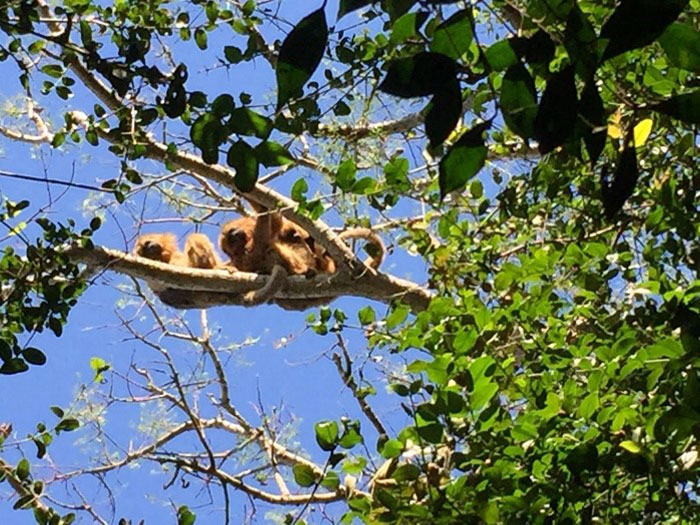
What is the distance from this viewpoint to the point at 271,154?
122 cm

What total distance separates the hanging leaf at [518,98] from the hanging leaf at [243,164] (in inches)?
15.6

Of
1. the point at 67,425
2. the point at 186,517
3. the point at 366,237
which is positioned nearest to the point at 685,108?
the point at 186,517

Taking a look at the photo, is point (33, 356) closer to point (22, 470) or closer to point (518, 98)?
point (22, 470)

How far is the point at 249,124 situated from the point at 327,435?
967mm

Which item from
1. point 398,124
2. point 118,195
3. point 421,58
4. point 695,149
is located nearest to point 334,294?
point 398,124

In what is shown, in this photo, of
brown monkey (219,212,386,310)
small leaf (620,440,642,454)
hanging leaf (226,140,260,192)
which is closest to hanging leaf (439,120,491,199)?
hanging leaf (226,140,260,192)

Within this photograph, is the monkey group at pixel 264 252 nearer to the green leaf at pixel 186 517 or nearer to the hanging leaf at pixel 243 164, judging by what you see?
the green leaf at pixel 186 517

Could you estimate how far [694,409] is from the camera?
1.43m

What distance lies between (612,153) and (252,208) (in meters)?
3.59

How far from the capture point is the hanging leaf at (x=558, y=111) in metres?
0.79

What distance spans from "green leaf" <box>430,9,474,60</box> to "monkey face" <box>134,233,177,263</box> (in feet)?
19.8

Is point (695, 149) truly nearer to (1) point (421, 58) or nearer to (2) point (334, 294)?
(1) point (421, 58)

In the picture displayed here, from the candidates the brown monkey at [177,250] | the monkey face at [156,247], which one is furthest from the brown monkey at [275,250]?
the monkey face at [156,247]

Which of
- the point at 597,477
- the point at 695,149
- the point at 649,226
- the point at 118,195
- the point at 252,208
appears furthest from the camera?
the point at 252,208
